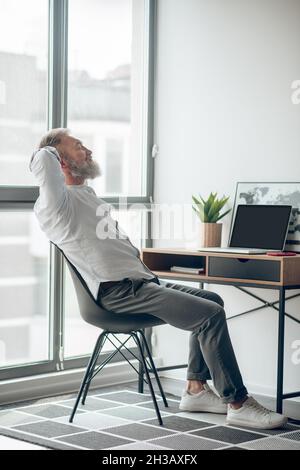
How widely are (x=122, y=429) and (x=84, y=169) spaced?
1167 mm

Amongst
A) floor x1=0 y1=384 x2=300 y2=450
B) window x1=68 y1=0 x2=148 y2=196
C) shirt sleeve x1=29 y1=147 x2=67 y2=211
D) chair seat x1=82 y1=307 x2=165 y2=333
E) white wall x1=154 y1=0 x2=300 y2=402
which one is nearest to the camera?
floor x1=0 y1=384 x2=300 y2=450

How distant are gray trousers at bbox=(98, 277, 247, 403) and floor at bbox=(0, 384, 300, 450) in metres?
0.21

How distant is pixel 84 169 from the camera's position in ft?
12.9

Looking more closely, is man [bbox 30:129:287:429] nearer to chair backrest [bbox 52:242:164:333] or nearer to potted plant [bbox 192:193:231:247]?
chair backrest [bbox 52:242:164:333]

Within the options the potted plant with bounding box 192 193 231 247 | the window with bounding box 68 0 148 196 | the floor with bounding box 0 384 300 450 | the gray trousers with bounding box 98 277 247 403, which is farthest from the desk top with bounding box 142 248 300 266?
the floor with bounding box 0 384 300 450

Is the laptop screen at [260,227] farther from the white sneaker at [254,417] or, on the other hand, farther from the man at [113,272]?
the white sneaker at [254,417]

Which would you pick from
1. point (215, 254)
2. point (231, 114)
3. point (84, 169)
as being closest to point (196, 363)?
point (215, 254)

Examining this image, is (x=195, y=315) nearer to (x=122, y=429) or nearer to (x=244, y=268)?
(x=244, y=268)

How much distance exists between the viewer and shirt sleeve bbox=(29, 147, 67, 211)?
12.0 feet

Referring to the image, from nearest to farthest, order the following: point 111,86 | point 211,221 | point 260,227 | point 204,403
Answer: point 204,403, point 260,227, point 211,221, point 111,86

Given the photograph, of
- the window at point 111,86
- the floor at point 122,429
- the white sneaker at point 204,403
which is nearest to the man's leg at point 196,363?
the white sneaker at point 204,403

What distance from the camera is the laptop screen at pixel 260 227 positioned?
13.8 feet

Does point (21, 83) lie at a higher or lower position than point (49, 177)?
higher

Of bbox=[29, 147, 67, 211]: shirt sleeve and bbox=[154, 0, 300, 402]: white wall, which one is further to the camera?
bbox=[154, 0, 300, 402]: white wall
